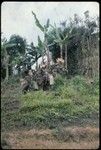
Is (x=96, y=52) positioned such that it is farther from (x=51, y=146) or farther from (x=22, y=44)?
(x=51, y=146)

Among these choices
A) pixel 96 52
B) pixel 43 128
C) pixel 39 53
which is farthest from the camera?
pixel 39 53

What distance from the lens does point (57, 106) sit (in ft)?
A: 37.2

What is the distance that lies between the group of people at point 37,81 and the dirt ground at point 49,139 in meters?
4.88

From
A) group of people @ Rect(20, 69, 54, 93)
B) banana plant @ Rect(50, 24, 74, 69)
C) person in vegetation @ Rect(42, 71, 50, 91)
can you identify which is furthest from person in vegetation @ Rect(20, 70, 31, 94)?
banana plant @ Rect(50, 24, 74, 69)

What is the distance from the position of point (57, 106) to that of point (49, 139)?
279cm

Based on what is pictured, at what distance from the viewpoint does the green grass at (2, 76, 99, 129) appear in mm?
10133

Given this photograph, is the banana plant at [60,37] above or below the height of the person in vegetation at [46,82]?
above

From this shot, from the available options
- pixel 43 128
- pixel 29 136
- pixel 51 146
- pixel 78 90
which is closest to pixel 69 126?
pixel 43 128

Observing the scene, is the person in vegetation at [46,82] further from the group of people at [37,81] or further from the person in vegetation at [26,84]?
the person in vegetation at [26,84]

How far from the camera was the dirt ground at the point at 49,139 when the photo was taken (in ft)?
25.6

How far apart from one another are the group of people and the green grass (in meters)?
0.30

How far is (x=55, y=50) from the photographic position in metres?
18.5

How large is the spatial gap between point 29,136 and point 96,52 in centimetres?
779

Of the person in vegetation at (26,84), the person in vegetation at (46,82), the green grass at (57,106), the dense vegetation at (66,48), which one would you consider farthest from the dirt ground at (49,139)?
the dense vegetation at (66,48)
